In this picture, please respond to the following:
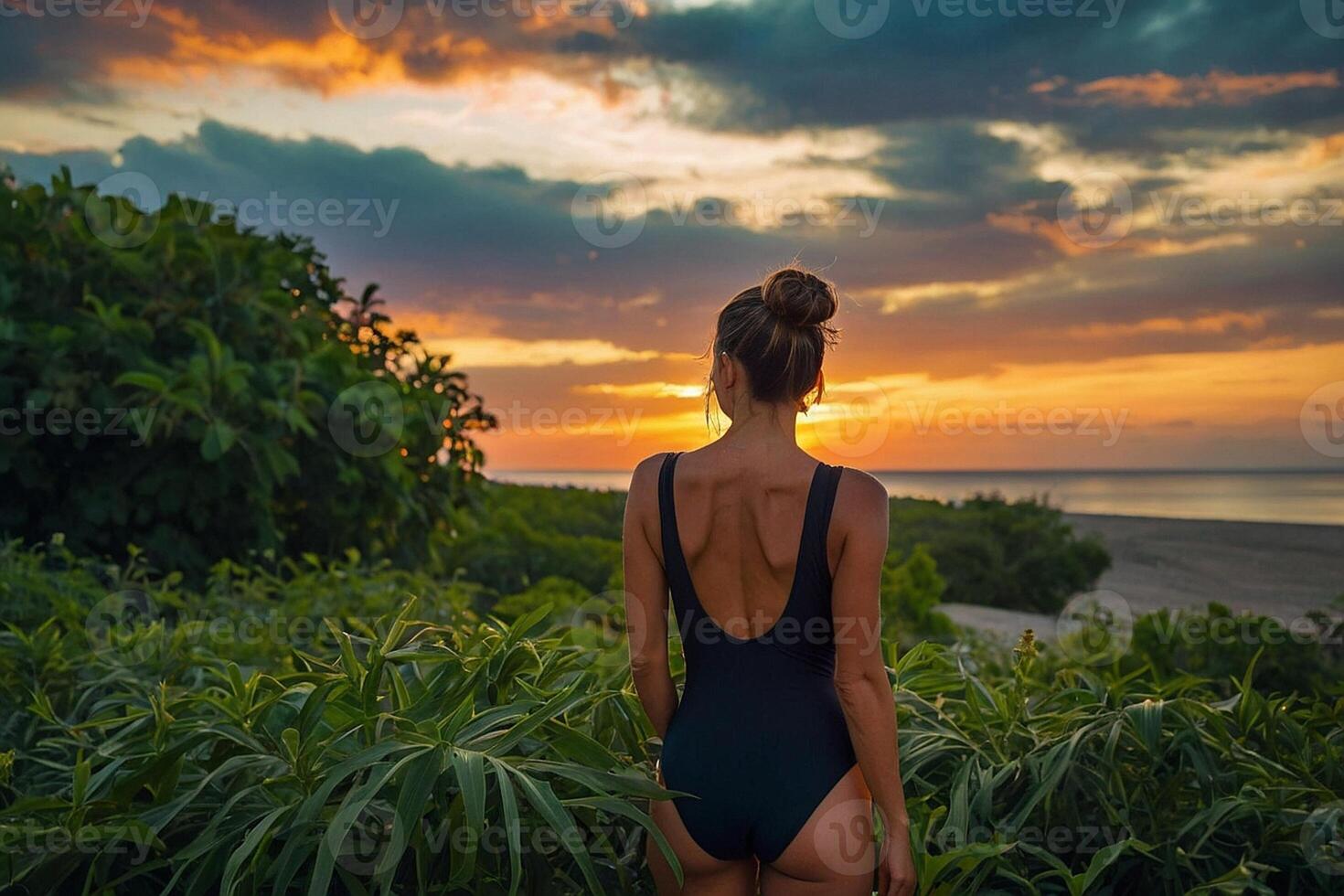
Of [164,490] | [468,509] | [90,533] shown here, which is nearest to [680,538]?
Answer: [164,490]

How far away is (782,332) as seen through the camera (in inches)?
95.7

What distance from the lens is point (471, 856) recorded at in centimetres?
228

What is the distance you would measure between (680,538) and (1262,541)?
18881mm

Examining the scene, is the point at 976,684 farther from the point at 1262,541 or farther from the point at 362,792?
the point at 1262,541

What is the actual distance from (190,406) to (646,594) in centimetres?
539

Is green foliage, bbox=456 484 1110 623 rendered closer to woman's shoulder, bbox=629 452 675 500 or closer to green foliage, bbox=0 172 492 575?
green foliage, bbox=0 172 492 575

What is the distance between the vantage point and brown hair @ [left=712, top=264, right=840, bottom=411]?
94.8 inches

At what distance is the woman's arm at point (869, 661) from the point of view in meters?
2.34
